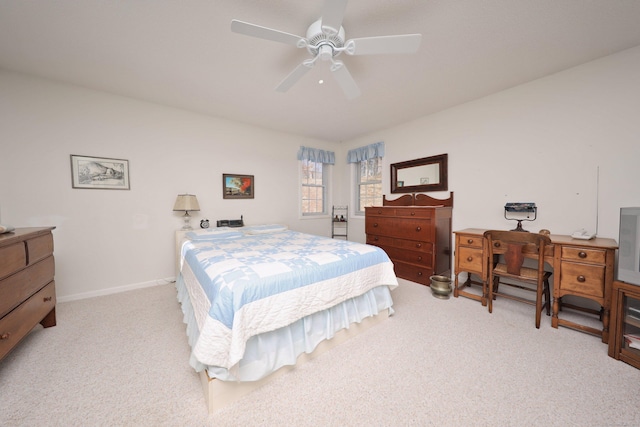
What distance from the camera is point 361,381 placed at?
60.1 inches

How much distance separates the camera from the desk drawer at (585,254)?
1949mm

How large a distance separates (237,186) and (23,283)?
8.48 ft

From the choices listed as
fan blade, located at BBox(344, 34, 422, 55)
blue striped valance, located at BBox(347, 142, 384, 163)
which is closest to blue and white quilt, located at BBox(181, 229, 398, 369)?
fan blade, located at BBox(344, 34, 422, 55)

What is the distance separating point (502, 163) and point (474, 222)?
83 cm

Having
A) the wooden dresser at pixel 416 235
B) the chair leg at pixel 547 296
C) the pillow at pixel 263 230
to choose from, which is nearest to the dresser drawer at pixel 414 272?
the wooden dresser at pixel 416 235

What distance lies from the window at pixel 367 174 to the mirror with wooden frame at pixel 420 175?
1.37ft

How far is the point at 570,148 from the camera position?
245cm

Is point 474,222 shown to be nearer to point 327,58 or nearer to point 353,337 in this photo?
point 353,337

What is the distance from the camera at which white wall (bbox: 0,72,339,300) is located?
252 cm

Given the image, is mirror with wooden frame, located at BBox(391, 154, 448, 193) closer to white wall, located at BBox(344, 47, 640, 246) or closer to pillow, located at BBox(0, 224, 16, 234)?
white wall, located at BBox(344, 47, 640, 246)

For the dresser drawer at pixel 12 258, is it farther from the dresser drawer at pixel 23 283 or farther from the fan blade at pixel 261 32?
the fan blade at pixel 261 32

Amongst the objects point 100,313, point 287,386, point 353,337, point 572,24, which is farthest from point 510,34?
point 100,313

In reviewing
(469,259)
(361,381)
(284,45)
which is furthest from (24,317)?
(469,259)

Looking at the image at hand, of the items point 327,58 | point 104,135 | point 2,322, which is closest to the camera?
point 2,322
